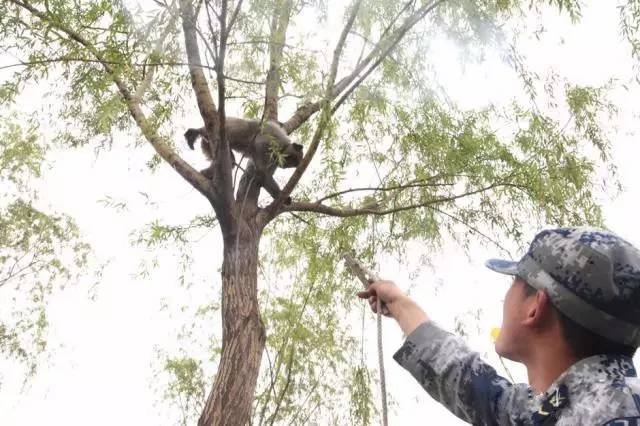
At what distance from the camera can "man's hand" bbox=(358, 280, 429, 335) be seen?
40.4 inches

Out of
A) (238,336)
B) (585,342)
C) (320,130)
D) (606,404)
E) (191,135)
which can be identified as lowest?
(606,404)

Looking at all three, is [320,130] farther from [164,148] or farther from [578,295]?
[578,295]

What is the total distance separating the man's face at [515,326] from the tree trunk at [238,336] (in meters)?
2.45

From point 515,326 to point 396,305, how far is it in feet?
0.83

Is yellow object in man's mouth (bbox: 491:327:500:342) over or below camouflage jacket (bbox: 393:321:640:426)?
over

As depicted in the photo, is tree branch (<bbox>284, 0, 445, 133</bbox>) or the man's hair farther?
tree branch (<bbox>284, 0, 445, 133</bbox>)

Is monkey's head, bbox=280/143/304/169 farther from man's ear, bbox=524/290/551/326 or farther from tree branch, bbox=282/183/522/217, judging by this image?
man's ear, bbox=524/290/551/326

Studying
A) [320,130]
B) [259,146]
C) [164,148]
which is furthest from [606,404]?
[259,146]

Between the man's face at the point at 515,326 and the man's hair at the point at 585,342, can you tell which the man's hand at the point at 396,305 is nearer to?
the man's face at the point at 515,326

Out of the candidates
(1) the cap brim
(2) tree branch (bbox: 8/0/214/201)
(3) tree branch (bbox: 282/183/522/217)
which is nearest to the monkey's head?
(3) tree branch (bbox: 282/183/522/217)

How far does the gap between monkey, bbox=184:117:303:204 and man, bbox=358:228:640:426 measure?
119 inches

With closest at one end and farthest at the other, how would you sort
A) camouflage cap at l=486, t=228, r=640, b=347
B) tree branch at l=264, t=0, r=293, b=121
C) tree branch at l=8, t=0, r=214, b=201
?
camouflage cap at l=486, t=228, r=640, b=347 → tree branch at l=264, t=0, r=293, b=121 → tree branch at l=8, t=0, r=214, b=201

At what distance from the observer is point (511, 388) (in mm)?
873

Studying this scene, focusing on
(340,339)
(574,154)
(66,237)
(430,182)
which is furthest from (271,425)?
(66,237)
